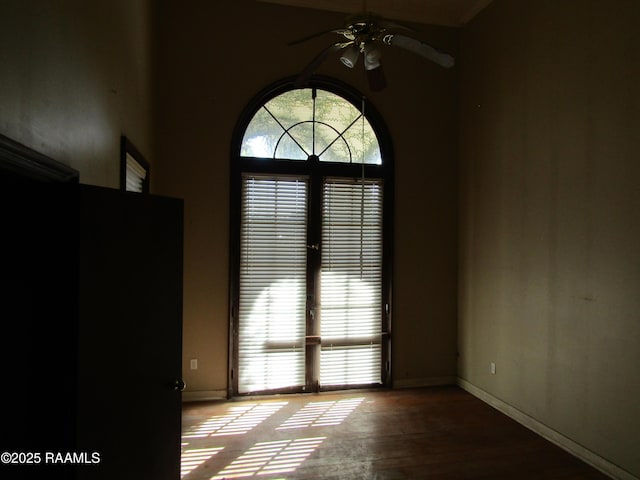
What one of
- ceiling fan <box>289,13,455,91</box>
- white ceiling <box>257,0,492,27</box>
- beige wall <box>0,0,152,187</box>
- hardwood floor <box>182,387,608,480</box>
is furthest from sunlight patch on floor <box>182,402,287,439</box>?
white ceiling <box>257,0,492,27</box>

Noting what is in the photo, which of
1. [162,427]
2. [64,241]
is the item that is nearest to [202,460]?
[162,427]

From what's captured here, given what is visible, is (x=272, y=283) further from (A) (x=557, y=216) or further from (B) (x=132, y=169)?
(A) (x=557, y=216)

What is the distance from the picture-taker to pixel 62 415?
5.16 ft

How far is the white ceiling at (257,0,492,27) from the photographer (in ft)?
13.9

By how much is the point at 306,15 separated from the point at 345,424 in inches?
160

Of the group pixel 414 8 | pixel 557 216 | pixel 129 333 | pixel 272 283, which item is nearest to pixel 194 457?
pixel 129 333

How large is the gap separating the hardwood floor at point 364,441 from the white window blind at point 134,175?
2.03m

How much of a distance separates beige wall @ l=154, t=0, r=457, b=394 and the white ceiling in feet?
0.30

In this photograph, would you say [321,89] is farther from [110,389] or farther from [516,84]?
[110,389]

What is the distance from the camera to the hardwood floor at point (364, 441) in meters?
2.85

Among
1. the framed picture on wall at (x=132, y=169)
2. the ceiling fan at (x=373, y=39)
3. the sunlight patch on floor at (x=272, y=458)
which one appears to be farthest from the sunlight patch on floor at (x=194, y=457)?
the ceiling fan at (x=373, y=39)

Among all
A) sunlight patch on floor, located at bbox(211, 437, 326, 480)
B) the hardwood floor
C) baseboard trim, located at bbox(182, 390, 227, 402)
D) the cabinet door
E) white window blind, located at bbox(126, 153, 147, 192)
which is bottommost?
sunlight patch on floor, located at bbox(211, 437, 326, 480)

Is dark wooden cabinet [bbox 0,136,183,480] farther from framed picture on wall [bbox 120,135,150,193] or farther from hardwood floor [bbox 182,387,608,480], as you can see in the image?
hardwood floor [bbox 182,387,608,480]

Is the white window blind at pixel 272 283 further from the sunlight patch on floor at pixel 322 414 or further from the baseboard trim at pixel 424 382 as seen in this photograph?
the baseboard trim at pixel 424 382
